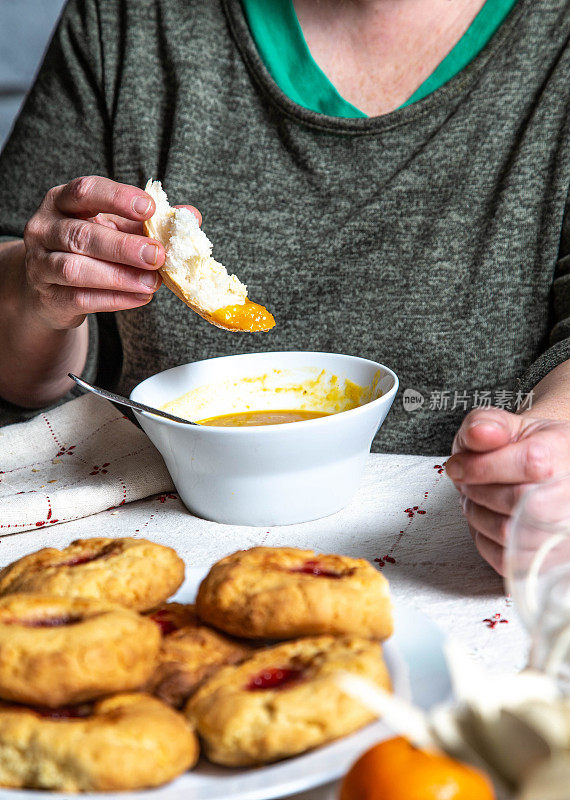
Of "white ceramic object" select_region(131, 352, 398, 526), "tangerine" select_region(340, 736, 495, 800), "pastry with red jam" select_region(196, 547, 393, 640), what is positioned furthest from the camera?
"white ceramic object" select_region(131, 352, 398, 526)

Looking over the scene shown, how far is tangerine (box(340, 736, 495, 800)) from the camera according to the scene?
1.28ft

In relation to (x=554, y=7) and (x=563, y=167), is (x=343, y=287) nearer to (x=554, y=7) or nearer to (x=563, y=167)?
(x=563, y=167)

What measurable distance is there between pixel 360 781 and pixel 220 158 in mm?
1258

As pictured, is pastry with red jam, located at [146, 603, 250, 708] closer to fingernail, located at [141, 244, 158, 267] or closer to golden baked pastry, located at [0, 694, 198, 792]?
golden baked pastry, located at [0, 694, 198, 792]

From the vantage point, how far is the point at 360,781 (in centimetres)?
42

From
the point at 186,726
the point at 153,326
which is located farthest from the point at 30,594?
the point at 153,326

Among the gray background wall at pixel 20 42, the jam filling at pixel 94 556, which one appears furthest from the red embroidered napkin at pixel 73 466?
the gray background wall at pixel 20 42

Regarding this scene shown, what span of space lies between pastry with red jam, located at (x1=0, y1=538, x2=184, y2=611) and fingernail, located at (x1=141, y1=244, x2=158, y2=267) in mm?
427

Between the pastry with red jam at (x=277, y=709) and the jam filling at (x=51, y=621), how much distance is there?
11 centimetres

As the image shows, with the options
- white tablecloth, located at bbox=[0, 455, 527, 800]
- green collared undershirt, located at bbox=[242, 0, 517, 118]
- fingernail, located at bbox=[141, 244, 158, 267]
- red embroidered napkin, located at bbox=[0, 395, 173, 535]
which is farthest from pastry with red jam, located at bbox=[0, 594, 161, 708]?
green collared undershirt, located at bbox=[242, 0, 517, 118]

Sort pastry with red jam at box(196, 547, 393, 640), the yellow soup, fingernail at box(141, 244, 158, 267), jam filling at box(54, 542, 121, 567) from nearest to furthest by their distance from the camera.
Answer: pastry with red jam at box(196, 547, 393, 640) < jam filling at box(54, 542, 121, 567) < fingernail at box(141, 244, 158, 267) < the yellow soup

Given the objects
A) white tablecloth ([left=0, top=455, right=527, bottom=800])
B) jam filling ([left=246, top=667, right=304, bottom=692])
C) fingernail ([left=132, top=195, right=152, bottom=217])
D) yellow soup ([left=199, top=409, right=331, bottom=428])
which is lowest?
white tablecloth ([left=0, top=455, right=527, bottom=800])

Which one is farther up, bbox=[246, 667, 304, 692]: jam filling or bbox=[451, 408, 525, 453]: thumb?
bbox=[451, 408, 525, 453]: thumb

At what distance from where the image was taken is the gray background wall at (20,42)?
262 centimetres
